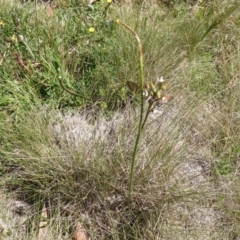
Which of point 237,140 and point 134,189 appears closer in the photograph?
point 134,189

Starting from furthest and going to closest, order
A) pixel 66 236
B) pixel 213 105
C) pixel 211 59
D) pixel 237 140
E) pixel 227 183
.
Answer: pixel 211 59 → pixel 213 105 → pixel 237 140 → pixel 227 183 → pixel 66 236

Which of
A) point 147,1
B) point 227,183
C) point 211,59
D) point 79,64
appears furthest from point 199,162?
point 147,1

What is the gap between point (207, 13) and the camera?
8.32 feet

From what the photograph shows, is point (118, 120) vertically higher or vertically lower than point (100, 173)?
higher

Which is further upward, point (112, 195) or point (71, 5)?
point (71, 5)

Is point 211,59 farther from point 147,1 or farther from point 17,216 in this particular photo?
point 17,216

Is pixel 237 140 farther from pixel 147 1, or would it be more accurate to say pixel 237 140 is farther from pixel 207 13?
pixel 147 1

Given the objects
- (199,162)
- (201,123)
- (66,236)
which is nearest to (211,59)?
(201,123)

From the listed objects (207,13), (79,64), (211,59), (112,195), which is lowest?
(112,195)

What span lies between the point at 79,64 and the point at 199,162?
0.88 m

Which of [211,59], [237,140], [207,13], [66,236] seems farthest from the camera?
[207,13]

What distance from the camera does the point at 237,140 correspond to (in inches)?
79.0

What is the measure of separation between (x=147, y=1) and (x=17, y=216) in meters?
1.64

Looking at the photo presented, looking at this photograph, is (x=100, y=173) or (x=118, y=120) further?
(x=118, y=120)
